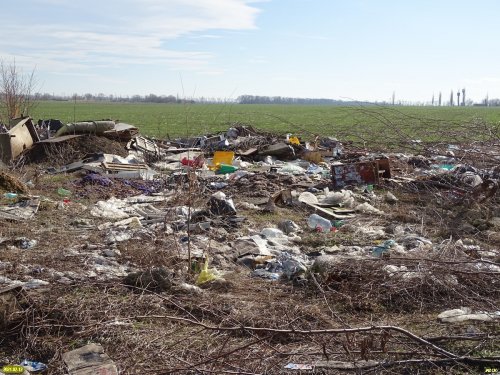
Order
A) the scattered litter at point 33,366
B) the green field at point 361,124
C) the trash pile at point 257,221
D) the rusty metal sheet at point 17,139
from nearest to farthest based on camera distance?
the scattered litter at point 33,366, the trash pile at point 257,221, the green field at point 361,124, the rusty metal sheet at point 17,139

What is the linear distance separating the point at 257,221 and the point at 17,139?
7518mm

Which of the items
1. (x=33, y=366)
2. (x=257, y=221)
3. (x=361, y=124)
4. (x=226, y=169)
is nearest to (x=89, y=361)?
(x=33, y=366)

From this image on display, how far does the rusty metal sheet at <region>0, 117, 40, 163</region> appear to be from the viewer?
505 inches

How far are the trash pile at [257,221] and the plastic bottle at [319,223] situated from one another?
27 millimetres

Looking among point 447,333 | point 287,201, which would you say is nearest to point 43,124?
point 287,201

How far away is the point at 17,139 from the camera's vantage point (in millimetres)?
13273

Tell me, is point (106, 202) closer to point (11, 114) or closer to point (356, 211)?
point (356, 211)

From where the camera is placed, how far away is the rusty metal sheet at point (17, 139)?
1283cm

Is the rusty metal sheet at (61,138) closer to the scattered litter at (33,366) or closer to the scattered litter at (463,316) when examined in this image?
the scattered litter at (33,366)

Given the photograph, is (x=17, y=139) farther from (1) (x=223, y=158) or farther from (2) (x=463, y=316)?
(2) (x=463, y=316)

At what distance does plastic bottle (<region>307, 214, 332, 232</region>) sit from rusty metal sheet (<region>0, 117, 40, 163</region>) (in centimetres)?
778

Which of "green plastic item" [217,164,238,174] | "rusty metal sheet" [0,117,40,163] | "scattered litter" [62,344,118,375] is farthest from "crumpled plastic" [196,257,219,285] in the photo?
"rusty metal sheet" [0,117,40,163]

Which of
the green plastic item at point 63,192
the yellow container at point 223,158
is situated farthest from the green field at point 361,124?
the green plastic item at point 63,192

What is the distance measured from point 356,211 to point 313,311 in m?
4.67
